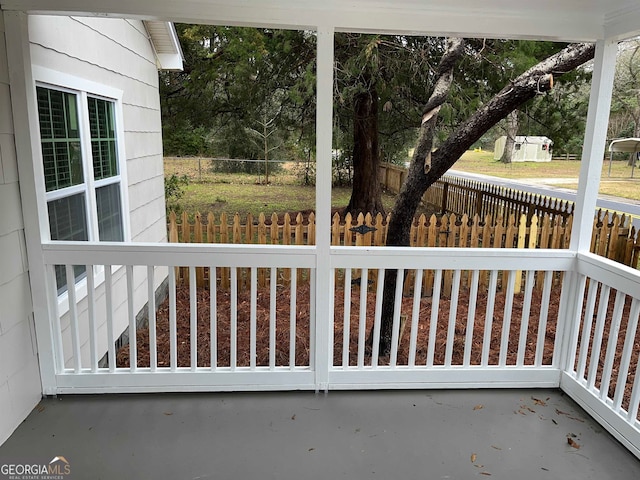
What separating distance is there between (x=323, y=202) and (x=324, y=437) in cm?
128

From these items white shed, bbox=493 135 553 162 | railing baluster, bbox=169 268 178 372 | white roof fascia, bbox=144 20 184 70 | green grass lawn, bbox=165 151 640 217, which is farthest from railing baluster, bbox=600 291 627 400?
green grass lawn, bbox=165 151 640 217

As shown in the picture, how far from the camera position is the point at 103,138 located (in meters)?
3.56

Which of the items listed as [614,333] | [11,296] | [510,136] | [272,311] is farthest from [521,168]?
[11,296]

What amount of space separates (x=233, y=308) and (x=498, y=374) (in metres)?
1.74

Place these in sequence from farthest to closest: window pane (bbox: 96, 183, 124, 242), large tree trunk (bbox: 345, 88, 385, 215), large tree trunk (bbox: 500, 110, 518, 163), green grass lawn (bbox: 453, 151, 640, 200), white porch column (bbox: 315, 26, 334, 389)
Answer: green grass lawn (bbox: 453, 151, 640, 200)
large tree trunk (bbox: 345, 88, 385, 215)
large tree trunk (bbox: 500, 110, 518, 163)
window pane (bbox: 96, 183, 124, 242)
white porch column (bbox: 315, 26, 334, 389)

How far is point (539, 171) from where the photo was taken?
40.4 ft

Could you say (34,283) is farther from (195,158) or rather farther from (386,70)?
(195,158)

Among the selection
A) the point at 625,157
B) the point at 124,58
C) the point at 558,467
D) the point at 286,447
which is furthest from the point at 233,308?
the point at 625,157

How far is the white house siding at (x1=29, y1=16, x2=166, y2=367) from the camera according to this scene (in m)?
2.85

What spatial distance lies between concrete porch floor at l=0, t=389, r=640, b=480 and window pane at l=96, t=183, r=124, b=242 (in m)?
1.43

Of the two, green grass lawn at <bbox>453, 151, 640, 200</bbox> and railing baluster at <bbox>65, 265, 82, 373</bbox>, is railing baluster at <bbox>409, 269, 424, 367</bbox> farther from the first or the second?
green grass lawn at <bbox>453, 151, 640, 200</bbox>

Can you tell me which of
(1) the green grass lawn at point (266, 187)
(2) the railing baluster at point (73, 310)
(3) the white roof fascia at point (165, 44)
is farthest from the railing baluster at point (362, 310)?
(1) the green grass lawn at point (266, 187)

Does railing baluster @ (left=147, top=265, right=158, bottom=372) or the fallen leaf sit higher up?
railing baluster @ (left=147, top=265, right=158, bottom=372)

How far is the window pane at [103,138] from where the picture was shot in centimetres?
339
